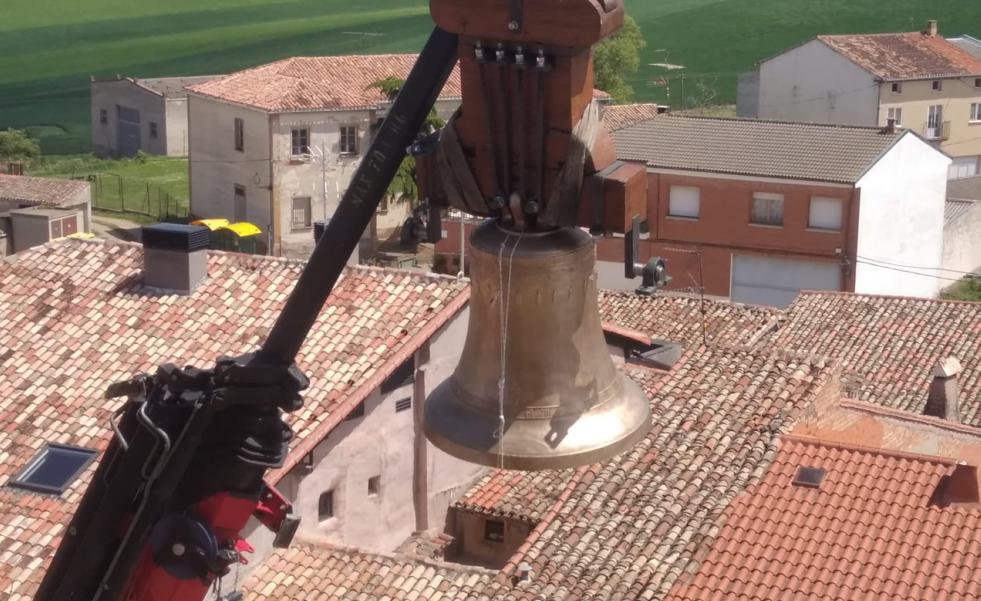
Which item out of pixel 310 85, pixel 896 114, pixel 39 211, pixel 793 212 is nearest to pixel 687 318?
pixel 793 212

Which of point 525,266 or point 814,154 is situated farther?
point 814,154

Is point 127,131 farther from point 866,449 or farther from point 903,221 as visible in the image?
point 866,449

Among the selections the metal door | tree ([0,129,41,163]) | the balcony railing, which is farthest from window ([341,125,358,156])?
the balcony railing

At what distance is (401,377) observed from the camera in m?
17.5

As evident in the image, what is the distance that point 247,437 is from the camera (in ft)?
19.9

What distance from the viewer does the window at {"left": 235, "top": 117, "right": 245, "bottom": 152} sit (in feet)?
169

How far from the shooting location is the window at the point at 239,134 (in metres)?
51.6

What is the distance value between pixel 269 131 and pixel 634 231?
46489 mm

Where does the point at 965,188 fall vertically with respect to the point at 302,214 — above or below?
above

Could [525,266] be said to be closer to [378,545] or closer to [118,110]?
[378,545]

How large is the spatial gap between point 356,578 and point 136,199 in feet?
151

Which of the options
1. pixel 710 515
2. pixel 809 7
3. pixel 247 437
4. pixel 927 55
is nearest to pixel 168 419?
pixel 247 437

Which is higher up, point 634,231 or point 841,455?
point 634,231

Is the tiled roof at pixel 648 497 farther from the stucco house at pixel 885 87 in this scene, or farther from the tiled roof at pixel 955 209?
the stucco house at pixel 885 87
